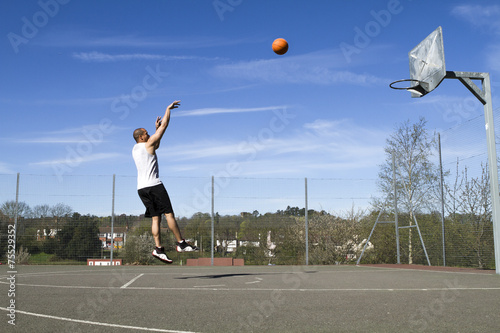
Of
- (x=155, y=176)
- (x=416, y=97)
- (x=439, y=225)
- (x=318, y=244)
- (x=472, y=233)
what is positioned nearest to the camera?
(x=155, y=176)

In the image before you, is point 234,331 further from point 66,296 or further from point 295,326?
point 66,296

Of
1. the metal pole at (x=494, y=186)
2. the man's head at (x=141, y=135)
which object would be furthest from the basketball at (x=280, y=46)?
the metal pole at (x=494, y=186)

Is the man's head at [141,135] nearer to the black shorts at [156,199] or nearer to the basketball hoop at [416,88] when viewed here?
the black shorts at [156,199]

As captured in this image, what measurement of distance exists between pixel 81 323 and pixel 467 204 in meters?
11.4

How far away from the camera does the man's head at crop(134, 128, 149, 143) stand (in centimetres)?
658

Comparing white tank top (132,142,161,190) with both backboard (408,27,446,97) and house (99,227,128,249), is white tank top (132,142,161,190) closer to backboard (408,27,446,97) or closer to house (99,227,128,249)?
backboard (408,27,446,97)

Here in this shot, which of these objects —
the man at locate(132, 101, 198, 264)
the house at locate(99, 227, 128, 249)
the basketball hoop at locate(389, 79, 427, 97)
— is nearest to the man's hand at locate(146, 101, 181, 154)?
the man at locate(132, 101, 198, 264)

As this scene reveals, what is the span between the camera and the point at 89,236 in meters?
14.1

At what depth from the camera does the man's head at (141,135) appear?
6578 millimetres

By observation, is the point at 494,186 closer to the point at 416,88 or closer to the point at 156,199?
the point at 416,88

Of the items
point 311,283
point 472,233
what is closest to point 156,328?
point 311,283

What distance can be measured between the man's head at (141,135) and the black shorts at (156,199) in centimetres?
75

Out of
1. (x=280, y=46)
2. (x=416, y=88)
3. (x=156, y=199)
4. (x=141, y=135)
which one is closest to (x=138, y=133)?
(x=141, y=135)

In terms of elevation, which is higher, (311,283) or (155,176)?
(155,176)
